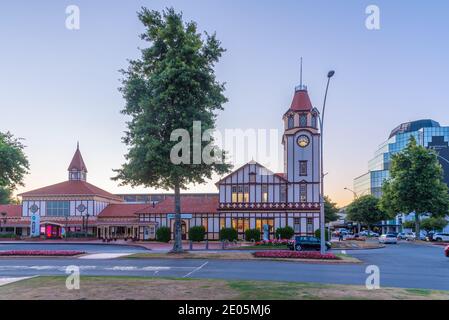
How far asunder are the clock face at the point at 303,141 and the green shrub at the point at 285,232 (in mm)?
10444

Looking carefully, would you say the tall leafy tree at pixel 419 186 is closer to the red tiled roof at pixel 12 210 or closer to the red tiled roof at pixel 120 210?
the red tiled roof at pixel 120 210

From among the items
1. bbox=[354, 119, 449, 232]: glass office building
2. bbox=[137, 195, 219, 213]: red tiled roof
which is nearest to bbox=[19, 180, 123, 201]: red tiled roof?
bbox=[137, 195, 219, 213]: red tiled roof

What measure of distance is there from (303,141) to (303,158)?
2169mm

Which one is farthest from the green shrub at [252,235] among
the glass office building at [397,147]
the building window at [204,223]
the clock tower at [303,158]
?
the glass office building at [397,147]

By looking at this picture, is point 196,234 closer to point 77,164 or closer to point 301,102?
point 301,102

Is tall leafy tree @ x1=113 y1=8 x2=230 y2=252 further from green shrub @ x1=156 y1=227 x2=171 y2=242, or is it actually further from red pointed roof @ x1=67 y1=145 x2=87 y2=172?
red pointed roof @ x1=67 y1=145 x2=87 y2=172

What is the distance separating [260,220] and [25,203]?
115 ft

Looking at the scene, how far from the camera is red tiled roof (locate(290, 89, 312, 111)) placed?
51875mm

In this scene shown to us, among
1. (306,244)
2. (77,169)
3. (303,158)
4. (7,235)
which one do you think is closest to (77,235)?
(7,235)

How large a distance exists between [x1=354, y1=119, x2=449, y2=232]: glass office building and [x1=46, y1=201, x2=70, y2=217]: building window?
81530 mm

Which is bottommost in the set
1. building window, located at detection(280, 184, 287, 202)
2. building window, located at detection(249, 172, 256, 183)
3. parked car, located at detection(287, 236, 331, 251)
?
parked car, located at detection(287, 236, 331, 251)
